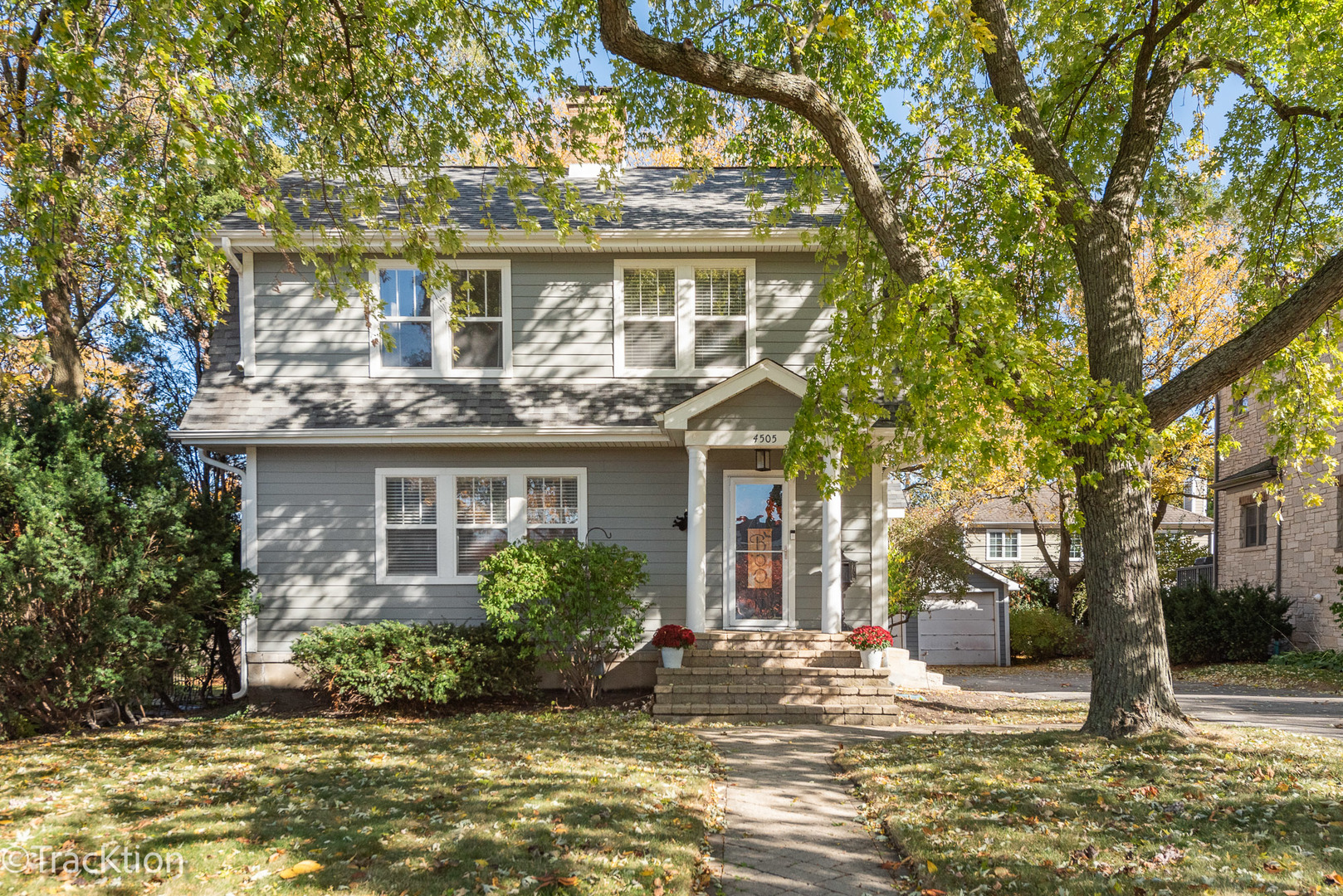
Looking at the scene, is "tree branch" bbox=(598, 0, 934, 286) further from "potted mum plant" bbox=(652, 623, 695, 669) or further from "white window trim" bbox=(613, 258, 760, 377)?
"potted mum plant" bbox=(652, 623, 695, 669)

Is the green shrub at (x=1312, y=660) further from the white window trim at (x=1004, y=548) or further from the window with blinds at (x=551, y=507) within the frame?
the white window trim at (x=1004, y=548)

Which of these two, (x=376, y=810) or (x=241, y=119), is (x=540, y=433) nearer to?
(x=241, y=119)

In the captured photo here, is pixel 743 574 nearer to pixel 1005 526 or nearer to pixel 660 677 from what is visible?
pixel 660 677

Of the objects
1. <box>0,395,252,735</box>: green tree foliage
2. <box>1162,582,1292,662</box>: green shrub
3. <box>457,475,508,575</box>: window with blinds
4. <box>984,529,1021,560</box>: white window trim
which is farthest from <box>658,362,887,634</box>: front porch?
<box>984,529,1021,560</box>: white window trim

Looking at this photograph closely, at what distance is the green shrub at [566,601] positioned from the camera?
32.6 ft

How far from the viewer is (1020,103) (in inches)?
304

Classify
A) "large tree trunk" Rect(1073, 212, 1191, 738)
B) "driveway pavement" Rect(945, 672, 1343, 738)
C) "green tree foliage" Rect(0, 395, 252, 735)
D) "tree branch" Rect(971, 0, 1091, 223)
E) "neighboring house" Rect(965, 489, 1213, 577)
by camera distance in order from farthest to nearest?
"neighboring house" Rect(965, 489, 1213, 577)
"driveway pavement" Rect(945, 672, 1343, 738)
"green tree foliage" Rect(0, 395, 252, 735)
"tree branch" Rect(971, 0, 1091, 223)
"large tree trunk" Rect(1073, 212, 1191, 738)

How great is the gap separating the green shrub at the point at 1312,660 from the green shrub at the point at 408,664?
13.3 m

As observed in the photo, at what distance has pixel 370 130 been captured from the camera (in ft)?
28.5

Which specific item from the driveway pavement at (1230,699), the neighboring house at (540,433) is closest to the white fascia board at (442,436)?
the neighboring house at (540,433)

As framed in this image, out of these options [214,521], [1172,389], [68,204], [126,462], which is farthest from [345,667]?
[1172,389]

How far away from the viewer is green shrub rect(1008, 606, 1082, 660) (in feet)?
63.2

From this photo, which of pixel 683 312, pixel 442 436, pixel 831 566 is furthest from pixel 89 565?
pixel 831 566

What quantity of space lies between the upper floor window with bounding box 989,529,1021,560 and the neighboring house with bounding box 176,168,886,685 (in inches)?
937
